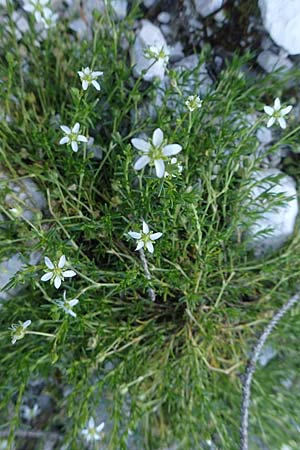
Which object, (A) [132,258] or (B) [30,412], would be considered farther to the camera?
(B) [30,412]

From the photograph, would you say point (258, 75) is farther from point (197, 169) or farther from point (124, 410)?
point (124, 410)

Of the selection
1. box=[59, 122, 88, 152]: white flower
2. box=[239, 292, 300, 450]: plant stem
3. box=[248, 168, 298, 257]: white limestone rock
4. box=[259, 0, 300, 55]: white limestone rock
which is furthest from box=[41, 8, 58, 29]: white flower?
box=[239, 292, 300, 450]: plant stem

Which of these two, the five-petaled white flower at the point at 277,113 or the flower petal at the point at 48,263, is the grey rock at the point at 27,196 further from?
the five-petaled white flower at the point at 277,113

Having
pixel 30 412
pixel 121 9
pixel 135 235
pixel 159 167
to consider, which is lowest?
pixel 30 412

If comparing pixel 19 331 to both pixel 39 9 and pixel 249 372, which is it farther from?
pixel 39 9

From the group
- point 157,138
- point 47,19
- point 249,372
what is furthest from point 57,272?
point 47,19

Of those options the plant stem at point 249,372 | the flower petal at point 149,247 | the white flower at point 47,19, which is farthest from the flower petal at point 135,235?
the white flower at point 47,19

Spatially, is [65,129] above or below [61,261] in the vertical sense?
above

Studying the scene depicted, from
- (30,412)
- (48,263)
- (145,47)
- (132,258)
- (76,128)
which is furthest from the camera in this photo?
(30,412)
